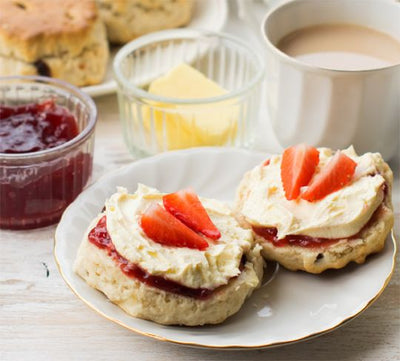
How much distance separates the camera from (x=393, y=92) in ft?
7.78

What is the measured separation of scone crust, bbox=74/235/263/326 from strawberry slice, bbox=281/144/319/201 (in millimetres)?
256

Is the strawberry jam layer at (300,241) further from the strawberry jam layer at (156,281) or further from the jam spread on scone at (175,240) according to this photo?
the strawberry jam layer at (156,281)

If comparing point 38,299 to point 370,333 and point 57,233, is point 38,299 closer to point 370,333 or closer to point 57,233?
point 57,233

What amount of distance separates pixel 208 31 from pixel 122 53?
37 centimetres

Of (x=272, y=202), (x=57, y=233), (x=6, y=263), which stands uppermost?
(x=272, y=202)

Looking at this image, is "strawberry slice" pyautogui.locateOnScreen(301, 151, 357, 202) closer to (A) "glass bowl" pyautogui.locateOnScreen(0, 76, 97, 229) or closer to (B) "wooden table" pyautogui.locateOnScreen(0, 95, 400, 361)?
(B) "wooden table" pyautogui.locateOnScreen(0, 95, 400, 361)

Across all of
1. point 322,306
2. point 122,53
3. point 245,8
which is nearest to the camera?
point 322,306

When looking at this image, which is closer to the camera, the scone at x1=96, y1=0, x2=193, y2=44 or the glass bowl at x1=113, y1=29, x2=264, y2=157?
the glass bowl at x1=113, y1=29, x2=264, y2=157

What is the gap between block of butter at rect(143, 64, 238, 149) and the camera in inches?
99.3

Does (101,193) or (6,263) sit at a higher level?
(101,193)

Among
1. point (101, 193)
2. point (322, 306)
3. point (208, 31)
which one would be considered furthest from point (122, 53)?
point (322, 306)

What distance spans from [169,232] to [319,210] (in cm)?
39

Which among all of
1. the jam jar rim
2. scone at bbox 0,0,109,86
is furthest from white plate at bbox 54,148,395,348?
scone at bbox 0,0,109,86

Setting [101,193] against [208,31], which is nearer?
[101,193]
